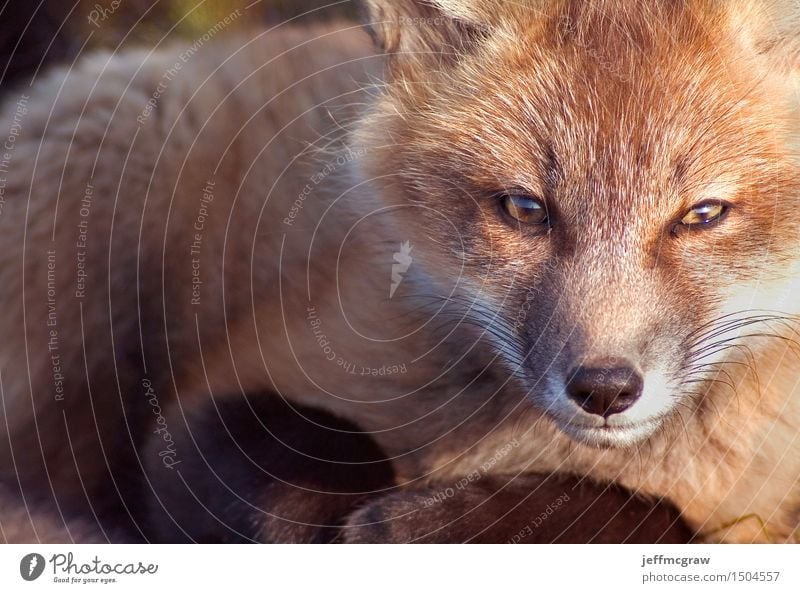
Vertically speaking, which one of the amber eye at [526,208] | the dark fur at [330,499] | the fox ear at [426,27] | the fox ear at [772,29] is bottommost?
the dark fur at [330,499]

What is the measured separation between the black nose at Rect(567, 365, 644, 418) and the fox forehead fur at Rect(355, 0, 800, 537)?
0.02m

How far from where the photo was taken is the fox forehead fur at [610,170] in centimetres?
125

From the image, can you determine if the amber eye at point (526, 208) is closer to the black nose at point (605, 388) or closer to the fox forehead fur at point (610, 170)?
the fox forehead fur at point (610, 170)

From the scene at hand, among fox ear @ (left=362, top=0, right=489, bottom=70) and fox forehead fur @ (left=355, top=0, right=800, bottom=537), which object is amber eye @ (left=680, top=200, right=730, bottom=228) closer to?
fox forehead fur @ (left=355, top=0, right=800, bottom=537)

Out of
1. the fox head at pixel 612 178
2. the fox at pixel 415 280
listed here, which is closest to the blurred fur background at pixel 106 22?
the fox at pixel 415 280

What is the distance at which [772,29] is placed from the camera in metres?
1.29

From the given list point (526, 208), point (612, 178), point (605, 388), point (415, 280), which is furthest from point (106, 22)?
point (605, 388)

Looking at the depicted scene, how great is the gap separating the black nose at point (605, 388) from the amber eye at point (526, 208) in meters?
0.24

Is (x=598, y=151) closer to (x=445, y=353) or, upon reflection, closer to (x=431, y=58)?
(x=431, y=58)

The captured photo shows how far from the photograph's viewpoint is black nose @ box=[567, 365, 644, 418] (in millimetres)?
1202

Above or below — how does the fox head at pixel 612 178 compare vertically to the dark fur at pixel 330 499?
above

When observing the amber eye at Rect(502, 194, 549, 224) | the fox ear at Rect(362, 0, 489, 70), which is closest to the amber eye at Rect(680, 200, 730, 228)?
the amber eye at Rect(502, 194, 549, 224)

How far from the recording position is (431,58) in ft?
4.47
